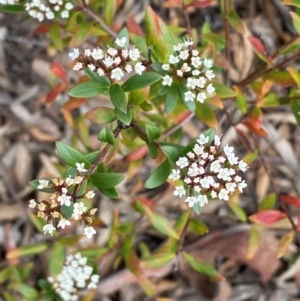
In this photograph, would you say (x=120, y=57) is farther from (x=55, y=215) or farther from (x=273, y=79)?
(x=273, y=79)

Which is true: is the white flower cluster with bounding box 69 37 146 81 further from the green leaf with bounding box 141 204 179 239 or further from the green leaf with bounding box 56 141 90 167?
the green leaf with bounding box 141 204 179 239

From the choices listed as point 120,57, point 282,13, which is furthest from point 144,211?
point 282,13

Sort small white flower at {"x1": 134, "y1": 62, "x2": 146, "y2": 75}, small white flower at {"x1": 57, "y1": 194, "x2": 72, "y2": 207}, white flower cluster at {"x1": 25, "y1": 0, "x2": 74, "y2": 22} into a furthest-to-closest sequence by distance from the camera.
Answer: white flower cluster at {"x1": 25, "y1": 0, "x2": 74, "y2": 22}, small white flower at {"x1": 134, "y1": 62, "x2": 146, "y2": 75}, small white flower at {"x1": 57, "y1": 194, "x2": 72, "y2": 207}

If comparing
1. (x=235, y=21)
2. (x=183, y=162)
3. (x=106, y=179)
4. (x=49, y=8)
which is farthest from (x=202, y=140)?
(x=49, y=8)

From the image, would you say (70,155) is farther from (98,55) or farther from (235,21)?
(235,21)

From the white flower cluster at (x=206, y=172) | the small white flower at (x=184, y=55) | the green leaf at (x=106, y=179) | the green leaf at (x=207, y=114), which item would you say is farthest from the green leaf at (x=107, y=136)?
the green leaf at (x=207, y=114)

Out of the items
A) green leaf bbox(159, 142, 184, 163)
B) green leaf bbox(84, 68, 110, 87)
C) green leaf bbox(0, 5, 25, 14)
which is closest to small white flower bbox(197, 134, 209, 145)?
green leaf bbox(159, 142, 184, 163)

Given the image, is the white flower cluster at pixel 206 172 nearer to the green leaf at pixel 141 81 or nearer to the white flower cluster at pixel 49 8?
the green leaf at pixel 141 81
